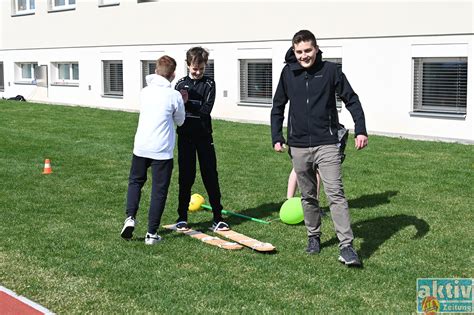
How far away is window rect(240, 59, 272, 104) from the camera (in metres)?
18.8

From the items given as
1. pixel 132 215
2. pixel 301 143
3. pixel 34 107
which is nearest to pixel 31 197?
pixel 132 215

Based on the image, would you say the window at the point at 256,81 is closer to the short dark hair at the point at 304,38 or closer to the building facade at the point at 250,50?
the building facade at the point at 250,50

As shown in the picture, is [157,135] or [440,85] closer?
[157,135]

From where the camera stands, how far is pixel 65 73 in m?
26.3

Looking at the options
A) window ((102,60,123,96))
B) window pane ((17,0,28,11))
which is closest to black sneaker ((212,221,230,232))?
window ((102,60,123,96))

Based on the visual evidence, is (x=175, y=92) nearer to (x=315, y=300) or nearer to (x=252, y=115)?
(x=315, y=300)

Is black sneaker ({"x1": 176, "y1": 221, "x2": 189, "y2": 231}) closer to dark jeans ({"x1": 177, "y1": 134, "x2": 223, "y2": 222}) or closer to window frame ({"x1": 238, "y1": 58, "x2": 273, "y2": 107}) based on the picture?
dark jeans ({"x1": 177, "y1": 134, "x2": 223, "y2": 222})

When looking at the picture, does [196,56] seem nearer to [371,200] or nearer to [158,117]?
[158,117]

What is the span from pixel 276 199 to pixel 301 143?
2.77 meters

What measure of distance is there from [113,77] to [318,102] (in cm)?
1897

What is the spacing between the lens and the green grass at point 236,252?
195 inches

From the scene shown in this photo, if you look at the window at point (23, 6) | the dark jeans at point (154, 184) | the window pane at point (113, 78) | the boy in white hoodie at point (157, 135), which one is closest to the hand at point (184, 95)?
the boy in white hoodie at point (157, 135)

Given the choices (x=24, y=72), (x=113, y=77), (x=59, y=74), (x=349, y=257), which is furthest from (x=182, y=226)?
(x=24, y=72)

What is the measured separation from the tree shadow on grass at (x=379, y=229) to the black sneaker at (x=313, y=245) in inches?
9.0
